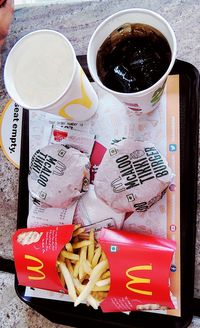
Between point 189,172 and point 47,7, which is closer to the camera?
point 189,172

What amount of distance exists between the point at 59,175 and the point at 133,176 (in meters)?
0.15

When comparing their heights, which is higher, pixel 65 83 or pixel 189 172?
pixel 65 83

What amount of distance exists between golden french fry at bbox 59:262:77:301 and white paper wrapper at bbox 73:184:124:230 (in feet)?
0.33

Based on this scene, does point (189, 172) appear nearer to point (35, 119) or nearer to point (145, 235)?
point (145, 235)

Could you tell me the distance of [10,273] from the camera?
3.40 ft

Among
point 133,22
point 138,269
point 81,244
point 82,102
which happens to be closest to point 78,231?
point 81,244

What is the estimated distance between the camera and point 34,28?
3.44 feet

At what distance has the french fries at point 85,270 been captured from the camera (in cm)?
84

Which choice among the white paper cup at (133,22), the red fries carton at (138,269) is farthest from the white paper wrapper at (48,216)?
the white paper cup at (133,22)

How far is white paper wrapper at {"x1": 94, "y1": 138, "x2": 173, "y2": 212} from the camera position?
2.76ft

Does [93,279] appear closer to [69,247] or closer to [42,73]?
[69,247]

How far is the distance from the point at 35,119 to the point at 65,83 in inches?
7.3

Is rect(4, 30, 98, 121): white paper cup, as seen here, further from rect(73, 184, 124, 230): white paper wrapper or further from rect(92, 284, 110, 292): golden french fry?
rect(92, 284, 110, 292): golden french fry

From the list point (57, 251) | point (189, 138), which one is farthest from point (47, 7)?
point (57, 251)
